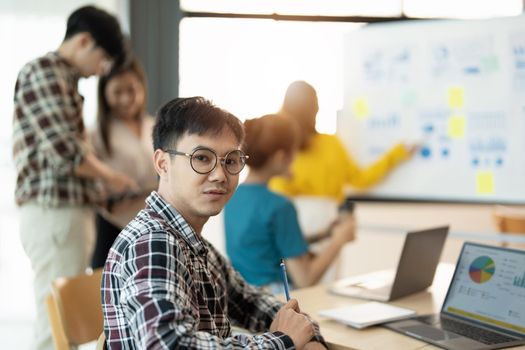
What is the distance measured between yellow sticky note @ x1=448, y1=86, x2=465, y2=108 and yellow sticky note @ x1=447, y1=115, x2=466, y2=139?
0.19 ft

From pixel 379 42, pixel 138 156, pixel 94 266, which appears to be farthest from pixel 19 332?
pixel 379 42

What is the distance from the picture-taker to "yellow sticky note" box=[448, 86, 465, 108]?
3.07 m

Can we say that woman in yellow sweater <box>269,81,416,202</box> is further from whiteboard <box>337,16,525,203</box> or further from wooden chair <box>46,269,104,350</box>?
wooden chair <box>46,269,104,350</box>

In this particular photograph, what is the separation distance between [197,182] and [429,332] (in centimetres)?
72

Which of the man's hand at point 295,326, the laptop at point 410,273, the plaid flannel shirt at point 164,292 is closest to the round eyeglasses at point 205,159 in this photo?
the plaid flannel shirt at point 164,292

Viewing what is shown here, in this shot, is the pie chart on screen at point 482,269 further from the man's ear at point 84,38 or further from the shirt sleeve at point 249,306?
the man's ear at point 84,38

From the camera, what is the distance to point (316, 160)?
10.6ft

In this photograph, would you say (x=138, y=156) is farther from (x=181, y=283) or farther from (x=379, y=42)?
(x=181, y=283)

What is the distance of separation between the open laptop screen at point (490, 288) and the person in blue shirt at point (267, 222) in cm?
58

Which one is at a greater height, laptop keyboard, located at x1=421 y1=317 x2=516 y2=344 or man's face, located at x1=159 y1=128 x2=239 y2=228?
man's face, located at x1=159 y1=128 x2=239 y2=228

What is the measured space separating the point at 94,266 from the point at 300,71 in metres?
1.59

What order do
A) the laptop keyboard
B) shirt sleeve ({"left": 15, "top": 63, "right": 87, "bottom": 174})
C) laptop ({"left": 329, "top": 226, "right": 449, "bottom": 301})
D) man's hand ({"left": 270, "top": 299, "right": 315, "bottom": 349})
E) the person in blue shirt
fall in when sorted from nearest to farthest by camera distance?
man's hand ({"left": 270, "top": 299, "right": 315, "bottom": 349}) → the laptop keyboard → laptop ({"left": 329, "top": 226, "right": 449, "bottom": 301}) → the person in blue shirt → shirt sleeve ({"left": 15, "top": 63, "right": 87, "bottom": 174})

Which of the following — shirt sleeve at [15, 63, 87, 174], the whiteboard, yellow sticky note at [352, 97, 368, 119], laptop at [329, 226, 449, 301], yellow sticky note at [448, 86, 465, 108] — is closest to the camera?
laptop at [329, 226, 449, 301]

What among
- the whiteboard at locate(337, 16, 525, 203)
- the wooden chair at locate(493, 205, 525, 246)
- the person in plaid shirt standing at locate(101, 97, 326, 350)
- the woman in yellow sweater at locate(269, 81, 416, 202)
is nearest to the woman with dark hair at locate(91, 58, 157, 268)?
the woman in yellow sweater at locate(269, 81, 416, 202)
